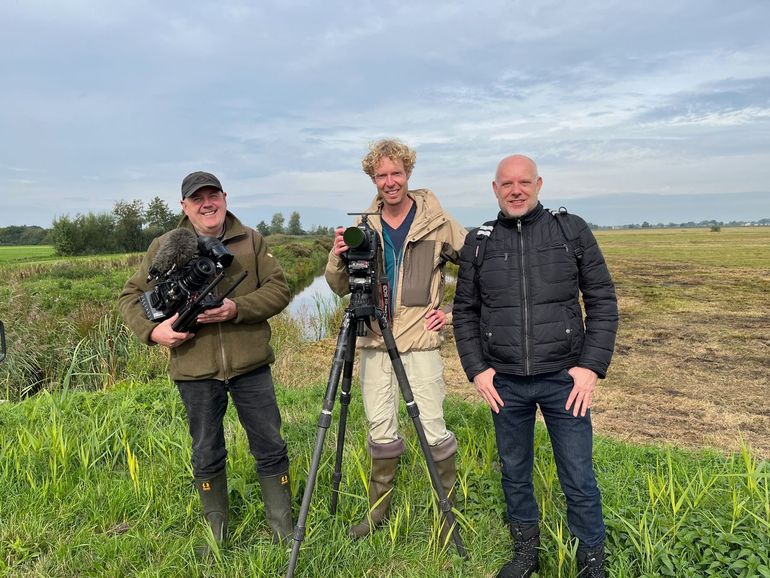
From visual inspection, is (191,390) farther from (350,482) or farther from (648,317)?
(648,317)

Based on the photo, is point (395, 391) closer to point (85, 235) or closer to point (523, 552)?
point (523, 552)

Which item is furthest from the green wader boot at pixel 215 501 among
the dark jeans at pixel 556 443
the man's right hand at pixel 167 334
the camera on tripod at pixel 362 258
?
the dark jeans at pixel 556 443

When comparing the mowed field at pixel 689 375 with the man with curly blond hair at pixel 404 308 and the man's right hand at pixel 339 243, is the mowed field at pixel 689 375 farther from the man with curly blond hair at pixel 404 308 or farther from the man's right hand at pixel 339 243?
the man's right hand at pixel 339 243

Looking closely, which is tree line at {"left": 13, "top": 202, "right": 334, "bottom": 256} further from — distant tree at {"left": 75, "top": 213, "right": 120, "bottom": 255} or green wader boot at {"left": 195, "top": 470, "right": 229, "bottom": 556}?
green wader boot at {"left": 195, "top": 470, "right": 229, "bottom": 556}

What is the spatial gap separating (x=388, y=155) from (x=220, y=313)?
4.12 ft

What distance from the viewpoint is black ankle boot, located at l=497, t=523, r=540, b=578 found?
2559mm

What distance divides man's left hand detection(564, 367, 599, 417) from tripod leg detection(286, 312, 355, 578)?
1.16m

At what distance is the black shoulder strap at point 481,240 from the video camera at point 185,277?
50.3 inches

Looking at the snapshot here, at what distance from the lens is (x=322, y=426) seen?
2.46 m

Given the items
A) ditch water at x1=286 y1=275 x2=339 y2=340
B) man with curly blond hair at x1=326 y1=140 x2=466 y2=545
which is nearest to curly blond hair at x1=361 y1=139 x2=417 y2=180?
man with curly blond hair at x1=326 y1=140 x2=466 y2=545

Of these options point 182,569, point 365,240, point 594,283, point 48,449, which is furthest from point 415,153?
point 48,449

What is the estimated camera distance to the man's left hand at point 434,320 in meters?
2.79

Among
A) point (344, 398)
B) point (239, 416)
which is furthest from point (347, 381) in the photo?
point (239, 416)

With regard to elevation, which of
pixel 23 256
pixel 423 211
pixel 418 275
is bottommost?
pixel 418 275
